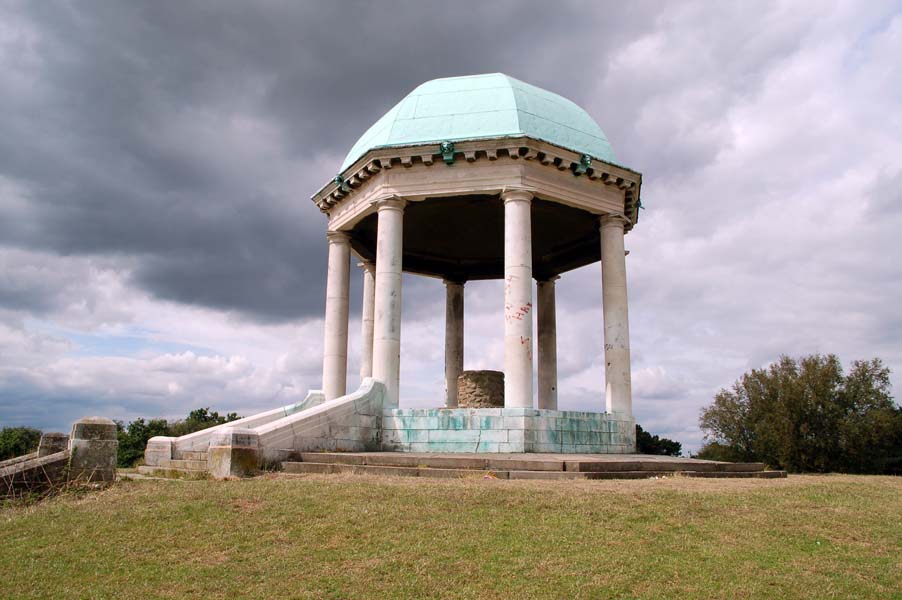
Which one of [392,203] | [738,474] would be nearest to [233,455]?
[392,203]

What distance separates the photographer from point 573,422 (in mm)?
21766

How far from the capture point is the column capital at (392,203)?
77.7 feet

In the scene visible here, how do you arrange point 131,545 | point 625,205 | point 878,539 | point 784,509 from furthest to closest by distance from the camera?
1. point 625,205
2. point 784,509
3. point 878,539
4. point 131,545

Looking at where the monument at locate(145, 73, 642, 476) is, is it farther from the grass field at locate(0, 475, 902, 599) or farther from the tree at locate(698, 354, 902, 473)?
the tree at locate(698, 354, 902, 473)

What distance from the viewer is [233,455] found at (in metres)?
15.5

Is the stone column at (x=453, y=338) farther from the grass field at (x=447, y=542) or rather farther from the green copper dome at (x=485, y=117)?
the grass field at (x=447, y=542)

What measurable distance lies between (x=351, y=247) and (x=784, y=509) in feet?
66.8

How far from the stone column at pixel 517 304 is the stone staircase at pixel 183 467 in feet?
28.9

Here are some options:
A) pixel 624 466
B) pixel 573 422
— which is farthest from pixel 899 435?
pixel 624 466

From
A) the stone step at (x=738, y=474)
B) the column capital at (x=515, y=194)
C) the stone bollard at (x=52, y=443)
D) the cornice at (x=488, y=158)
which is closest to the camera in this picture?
the stone bollard at (x=52, y=443)

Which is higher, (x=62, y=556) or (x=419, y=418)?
(x=419, y=418)

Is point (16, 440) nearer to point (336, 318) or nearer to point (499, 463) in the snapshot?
point (336, 318)

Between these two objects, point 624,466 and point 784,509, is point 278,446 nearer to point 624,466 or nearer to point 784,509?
point 624,466

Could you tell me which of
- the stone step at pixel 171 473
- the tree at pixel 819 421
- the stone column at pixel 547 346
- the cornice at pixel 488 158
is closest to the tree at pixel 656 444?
the tree at pixel 819 421
